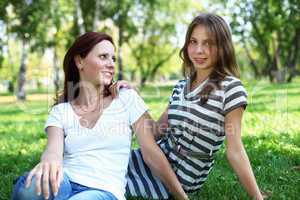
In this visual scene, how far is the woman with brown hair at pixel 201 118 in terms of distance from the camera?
12.0ft

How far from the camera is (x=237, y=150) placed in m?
3.65

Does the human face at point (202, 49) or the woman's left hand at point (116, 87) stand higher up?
the human face at point (202, 49)

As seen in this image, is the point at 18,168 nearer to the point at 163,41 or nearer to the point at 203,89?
the point at 203,89

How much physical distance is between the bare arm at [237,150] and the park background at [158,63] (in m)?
0.60

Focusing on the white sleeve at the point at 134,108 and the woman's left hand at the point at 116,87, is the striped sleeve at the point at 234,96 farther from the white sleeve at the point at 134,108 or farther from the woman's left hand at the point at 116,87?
the woman's left hand at the point at 116,87

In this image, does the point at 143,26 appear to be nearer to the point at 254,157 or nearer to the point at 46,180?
the point at 254,157

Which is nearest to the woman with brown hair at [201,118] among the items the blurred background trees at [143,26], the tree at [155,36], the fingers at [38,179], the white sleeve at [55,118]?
the white sleeve at [55,118]

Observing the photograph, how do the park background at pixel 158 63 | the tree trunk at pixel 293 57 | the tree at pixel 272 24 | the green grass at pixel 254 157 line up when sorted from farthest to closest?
the tree trunk at pixel 293 57 < the tree at pixel 272 24 < the park background at pixel 158 63 < the green grass at pixel 254 157

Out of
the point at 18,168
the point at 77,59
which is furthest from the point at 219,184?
the point at 18,168

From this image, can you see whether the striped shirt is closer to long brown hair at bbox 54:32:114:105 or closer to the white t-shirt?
the white t-shirt

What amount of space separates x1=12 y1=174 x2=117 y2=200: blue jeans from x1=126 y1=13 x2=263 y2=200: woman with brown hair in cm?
82

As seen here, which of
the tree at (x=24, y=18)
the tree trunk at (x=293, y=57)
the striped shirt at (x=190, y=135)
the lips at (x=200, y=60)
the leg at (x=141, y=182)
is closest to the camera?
the striped shirt at (x=190, y=135)

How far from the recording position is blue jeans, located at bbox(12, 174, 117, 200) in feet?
9.99

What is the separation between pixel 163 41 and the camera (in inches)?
1976
